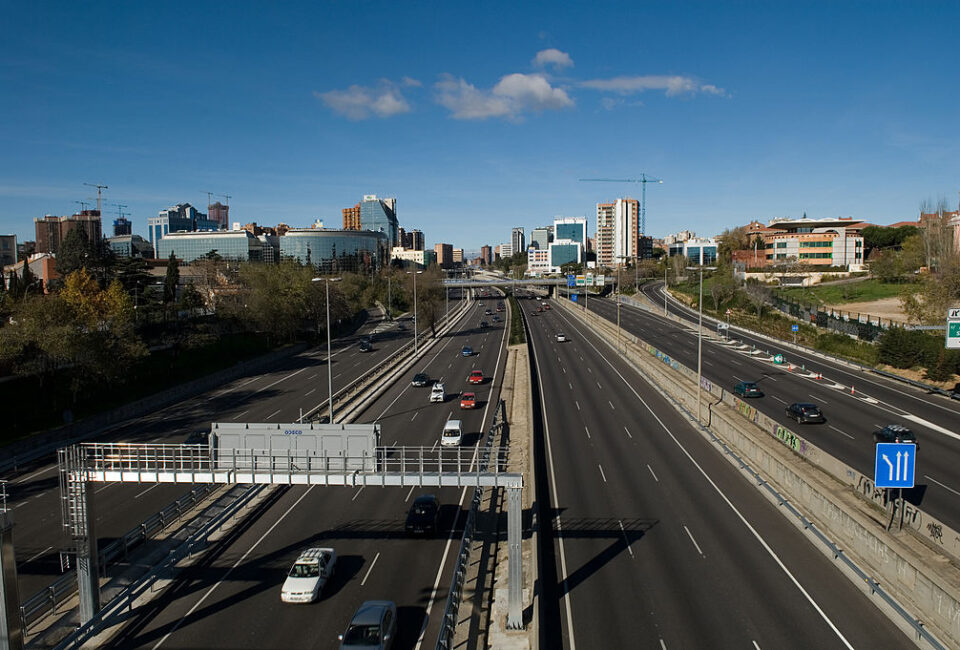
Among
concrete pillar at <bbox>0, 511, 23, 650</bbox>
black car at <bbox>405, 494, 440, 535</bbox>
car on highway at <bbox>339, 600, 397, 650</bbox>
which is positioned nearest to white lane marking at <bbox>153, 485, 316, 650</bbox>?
concrete pillar at <bbox>0, 511, 23, 650</bbox>

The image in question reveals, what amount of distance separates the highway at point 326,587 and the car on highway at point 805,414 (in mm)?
21564

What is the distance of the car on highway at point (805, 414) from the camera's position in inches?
1438

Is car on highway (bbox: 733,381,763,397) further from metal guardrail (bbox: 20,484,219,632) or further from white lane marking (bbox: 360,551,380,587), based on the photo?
metal guardrail (bbox: 20,484,219,632)

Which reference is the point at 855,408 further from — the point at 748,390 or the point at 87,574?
the point at 87,574

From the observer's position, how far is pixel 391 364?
206ft

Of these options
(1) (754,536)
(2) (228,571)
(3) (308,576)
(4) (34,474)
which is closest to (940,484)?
(1) (754,536)

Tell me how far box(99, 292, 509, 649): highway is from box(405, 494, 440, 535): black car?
44 cm

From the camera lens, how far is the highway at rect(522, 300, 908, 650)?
16.1m

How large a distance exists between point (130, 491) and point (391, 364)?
1381 inches

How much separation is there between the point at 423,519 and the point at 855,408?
32.2 m

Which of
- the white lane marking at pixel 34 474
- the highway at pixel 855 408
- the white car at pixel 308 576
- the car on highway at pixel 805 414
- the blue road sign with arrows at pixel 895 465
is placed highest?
the blue road sign with arrows at pixel 895 465

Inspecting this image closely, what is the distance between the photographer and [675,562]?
1998 centimetres

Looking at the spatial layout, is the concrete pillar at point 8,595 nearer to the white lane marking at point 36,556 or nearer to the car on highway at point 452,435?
the white lane marking at point 36,556

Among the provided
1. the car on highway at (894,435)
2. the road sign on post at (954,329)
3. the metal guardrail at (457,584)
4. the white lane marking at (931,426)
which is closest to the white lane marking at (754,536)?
the metal guardrail at (457,584)
